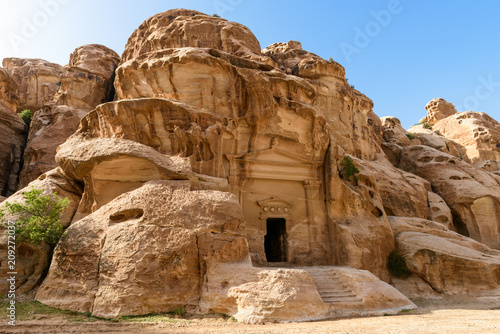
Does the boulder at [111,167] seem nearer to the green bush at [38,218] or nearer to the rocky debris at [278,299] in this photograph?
the green bush at [38,218]

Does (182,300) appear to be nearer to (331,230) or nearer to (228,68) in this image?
(331,230)

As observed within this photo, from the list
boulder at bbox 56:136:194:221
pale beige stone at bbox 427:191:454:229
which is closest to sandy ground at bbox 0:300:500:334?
boulder at bbox 56:136:194:221

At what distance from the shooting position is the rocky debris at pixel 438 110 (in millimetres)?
48781

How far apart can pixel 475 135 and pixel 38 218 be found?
41152 millimetres

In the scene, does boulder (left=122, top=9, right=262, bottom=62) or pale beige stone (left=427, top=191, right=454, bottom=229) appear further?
boulder (left=122, top=9, right=262, bottom=62)

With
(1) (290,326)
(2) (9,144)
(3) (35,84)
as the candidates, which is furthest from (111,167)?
(3) (35,84)

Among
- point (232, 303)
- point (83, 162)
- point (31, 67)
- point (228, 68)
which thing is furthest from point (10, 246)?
point (31, 67)

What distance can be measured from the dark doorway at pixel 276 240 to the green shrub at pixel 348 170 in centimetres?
416

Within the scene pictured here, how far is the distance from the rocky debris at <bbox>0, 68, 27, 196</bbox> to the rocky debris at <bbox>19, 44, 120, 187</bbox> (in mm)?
1367

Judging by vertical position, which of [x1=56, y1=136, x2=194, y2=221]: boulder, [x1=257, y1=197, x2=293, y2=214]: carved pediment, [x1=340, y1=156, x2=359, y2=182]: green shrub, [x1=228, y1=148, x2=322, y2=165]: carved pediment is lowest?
[x1=257, y1=197, x2=293, y2=214]: carved pediment

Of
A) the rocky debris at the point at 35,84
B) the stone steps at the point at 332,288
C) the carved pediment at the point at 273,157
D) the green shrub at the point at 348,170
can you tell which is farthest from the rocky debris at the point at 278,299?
the rocky debris at the point at 35,84

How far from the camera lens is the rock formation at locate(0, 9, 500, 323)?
33.6 ft

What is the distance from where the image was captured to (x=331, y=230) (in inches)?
659

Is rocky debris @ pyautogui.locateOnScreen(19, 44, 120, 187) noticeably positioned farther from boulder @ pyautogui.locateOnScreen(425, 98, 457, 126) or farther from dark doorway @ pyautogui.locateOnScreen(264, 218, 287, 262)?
boulder @ pyautogui.locateOnScreen(425, 98, 457, 126)
